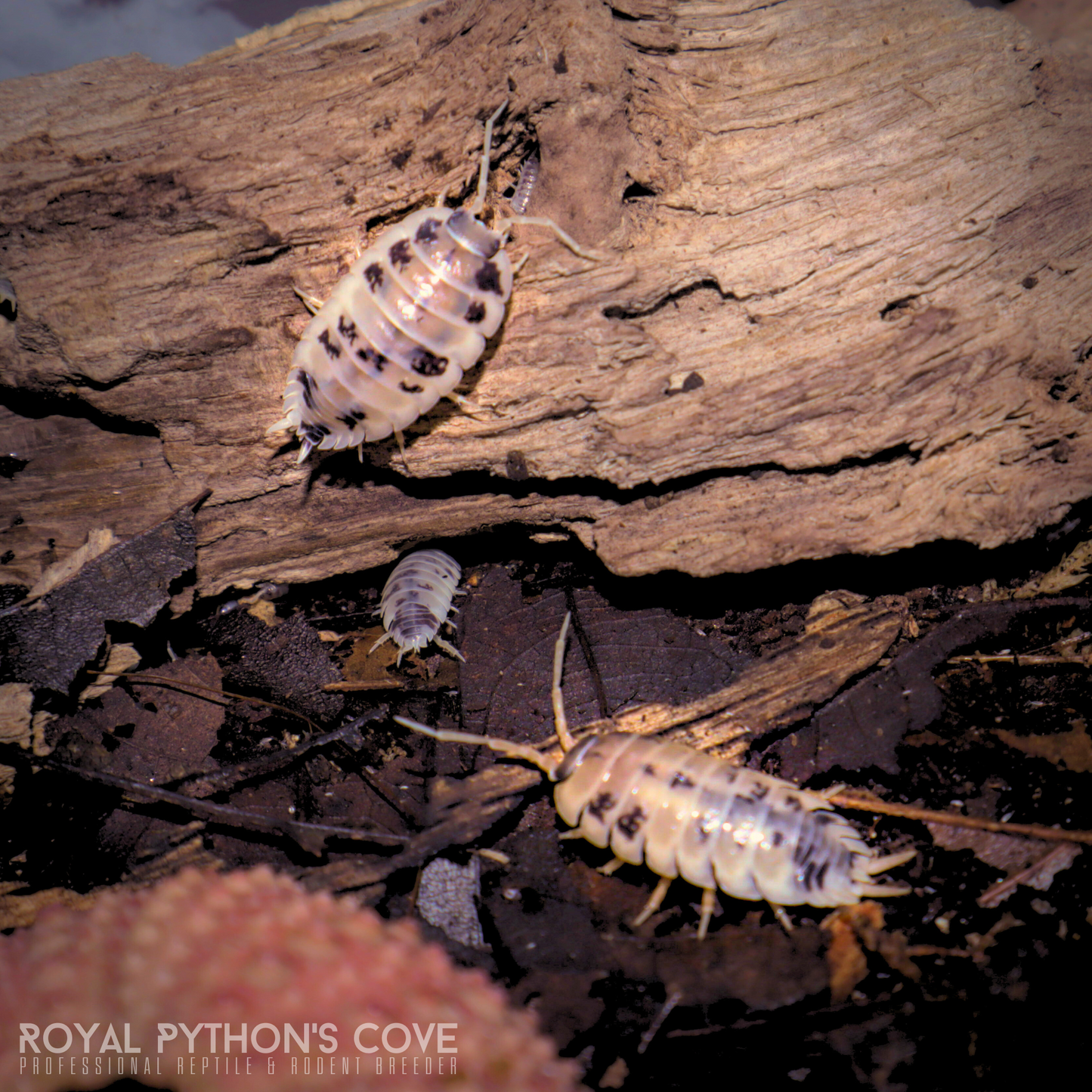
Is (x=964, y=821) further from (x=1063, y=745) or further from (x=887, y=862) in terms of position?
(x=1063, y=745)

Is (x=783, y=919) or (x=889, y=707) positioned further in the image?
(x=889, y=707)

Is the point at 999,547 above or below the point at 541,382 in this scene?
below

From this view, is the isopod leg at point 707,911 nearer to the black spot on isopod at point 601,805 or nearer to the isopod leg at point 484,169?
the black spot on isopod at point 601,805

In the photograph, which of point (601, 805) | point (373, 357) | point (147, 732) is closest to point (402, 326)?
point (373, 357)

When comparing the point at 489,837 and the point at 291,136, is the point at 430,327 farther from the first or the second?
the point at 489,837

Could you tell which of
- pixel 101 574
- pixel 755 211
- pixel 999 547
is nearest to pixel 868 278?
pixel 755 211

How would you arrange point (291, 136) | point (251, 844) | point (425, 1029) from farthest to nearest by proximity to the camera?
point (291, 136), point (251, 844), point (425, 1029)
